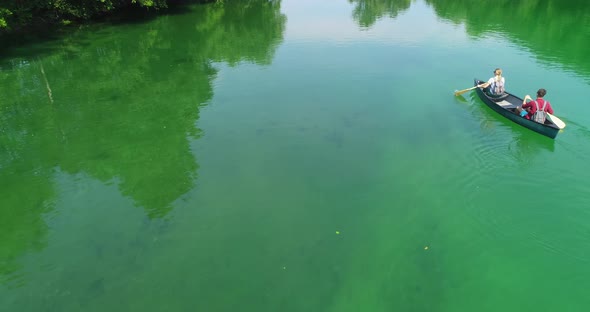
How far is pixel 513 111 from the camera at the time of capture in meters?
15.1

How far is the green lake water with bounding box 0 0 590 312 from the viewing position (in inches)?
348

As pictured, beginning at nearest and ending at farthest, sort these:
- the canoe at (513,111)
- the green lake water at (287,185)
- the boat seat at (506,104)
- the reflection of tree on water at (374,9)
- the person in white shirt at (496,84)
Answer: the green lake water at (287,185) < the canoe at (513,111) < the boat seat at (506,104) < the person in white shirt at (496,84) < the reflection of tree on water at (374,9)

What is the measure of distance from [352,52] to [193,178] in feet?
52.8

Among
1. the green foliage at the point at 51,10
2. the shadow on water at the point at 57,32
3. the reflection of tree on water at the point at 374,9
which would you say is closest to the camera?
the shadow on water at the point at 57,32

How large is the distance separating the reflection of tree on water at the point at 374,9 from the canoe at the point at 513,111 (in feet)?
59.8

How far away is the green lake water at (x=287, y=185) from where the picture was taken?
29.0 feet

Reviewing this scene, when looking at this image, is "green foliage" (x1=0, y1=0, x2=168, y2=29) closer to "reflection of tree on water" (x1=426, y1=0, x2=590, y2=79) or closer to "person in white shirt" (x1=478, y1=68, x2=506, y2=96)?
"person in white shirt" (x1=478, y1=68, x2=506, y2=96)

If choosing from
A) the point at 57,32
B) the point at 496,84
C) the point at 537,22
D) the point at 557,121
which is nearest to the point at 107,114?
the point at 496,84

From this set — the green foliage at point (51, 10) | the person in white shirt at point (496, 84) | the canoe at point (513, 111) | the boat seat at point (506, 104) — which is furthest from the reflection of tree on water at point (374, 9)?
the boat seat at point (506, 104)

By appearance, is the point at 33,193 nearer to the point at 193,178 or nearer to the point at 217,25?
the point at 193,178

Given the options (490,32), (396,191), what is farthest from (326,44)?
(396,191)

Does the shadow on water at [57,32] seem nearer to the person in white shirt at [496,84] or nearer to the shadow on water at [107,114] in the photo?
the shadow on water at [107,114]

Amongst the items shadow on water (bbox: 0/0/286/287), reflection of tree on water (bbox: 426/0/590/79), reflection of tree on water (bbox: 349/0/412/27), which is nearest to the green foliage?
shadow on water (bbox: 0/0/286/287)

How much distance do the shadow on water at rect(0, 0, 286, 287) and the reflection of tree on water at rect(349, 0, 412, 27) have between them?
9.24 meters
